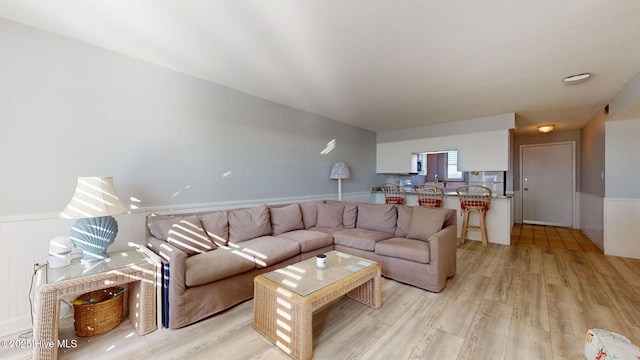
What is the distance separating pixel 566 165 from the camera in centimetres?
571

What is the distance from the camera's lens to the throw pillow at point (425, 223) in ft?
9.39

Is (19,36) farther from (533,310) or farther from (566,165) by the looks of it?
(566,165)

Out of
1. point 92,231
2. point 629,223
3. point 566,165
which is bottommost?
point 629,223

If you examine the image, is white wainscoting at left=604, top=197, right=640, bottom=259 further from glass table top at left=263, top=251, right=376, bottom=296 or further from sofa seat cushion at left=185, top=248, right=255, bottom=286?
sofa seat cushion at left=185, top=248, right=255, bottom=286

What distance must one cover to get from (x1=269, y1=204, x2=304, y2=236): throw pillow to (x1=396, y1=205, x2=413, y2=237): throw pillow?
132 cm

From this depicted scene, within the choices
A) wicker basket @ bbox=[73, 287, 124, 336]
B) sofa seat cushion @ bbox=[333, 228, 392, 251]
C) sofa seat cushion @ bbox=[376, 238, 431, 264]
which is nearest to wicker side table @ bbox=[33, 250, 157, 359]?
wicker basket @ bbox=[73, 287, 124, 336]

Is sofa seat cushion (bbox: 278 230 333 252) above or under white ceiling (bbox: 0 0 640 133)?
under

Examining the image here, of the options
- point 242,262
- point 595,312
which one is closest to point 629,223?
point 595,312

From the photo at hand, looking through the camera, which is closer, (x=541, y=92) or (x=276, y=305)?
(x=276, y=305)

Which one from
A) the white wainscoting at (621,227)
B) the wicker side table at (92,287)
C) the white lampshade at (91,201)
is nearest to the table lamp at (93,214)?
the white lampshade at (91,201)

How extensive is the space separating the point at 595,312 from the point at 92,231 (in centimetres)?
416

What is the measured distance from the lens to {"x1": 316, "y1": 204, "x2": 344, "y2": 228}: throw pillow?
12.0 ft

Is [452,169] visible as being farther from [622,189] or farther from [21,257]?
[21,257]

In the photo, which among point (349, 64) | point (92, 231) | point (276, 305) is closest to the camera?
point (276, 305)
